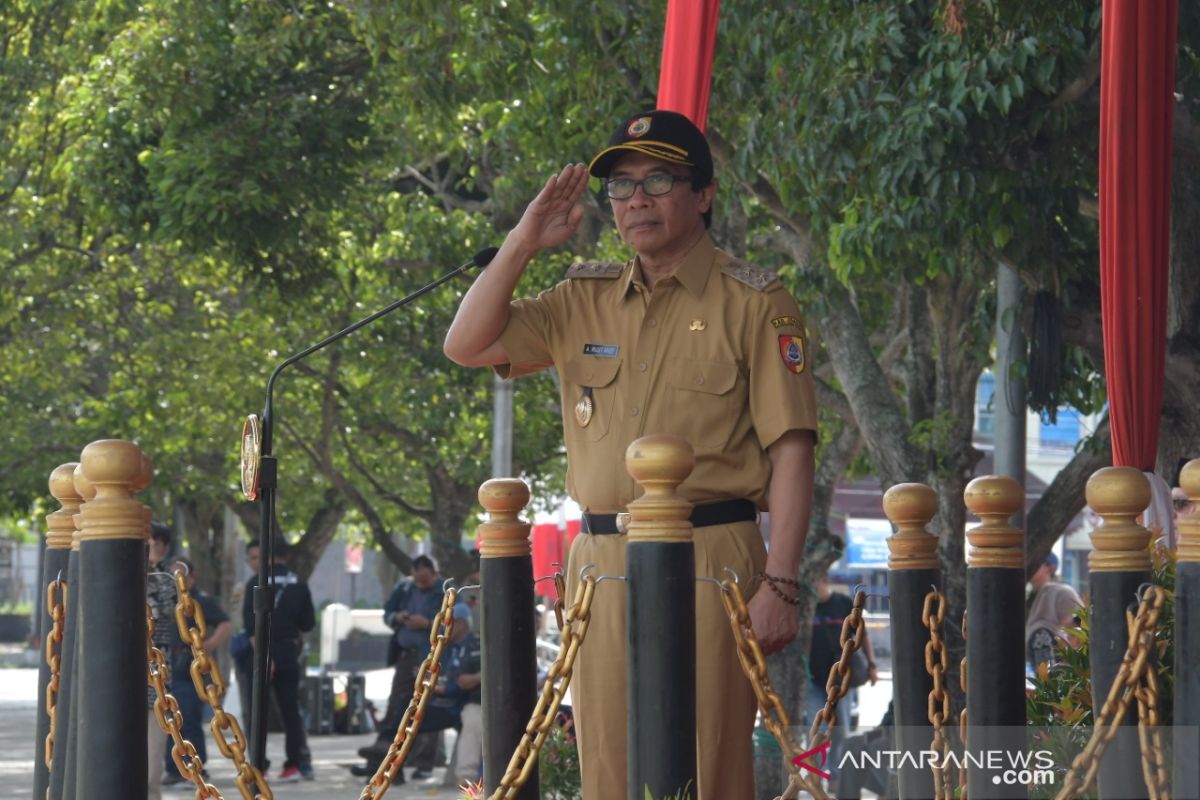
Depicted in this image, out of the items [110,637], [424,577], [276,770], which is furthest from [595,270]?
[276,770]

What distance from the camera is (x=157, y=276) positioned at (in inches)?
795

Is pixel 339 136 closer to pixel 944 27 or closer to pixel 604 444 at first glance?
pixel 944 27

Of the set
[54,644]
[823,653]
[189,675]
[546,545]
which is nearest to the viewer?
[54,644]

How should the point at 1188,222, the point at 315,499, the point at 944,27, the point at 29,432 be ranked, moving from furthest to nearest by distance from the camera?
the point at 315,499
the point at 29,432
the point at 1188,222
the point at 944,27

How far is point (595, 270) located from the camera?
471cm

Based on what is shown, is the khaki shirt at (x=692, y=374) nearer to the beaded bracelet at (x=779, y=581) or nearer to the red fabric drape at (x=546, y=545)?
the beaded bracelet at (x=779, y=581)

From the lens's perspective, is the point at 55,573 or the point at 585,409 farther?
the point at 55,573

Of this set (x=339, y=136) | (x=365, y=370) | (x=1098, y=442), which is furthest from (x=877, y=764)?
(x=365, y=370)

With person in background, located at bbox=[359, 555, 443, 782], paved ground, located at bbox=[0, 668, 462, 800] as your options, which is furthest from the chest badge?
person in background, located at bbox=[359, 555, 443, 782]

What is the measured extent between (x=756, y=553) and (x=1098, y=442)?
7106 mm

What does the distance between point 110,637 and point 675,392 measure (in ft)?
4.81

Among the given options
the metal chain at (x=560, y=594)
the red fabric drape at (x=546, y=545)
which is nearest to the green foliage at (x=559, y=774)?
the metal chain at (x=560, y=594)

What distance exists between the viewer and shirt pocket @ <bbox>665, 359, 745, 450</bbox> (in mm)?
4406

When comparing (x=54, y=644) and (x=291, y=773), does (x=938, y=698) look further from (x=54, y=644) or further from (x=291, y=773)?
(x=291, y=773)
